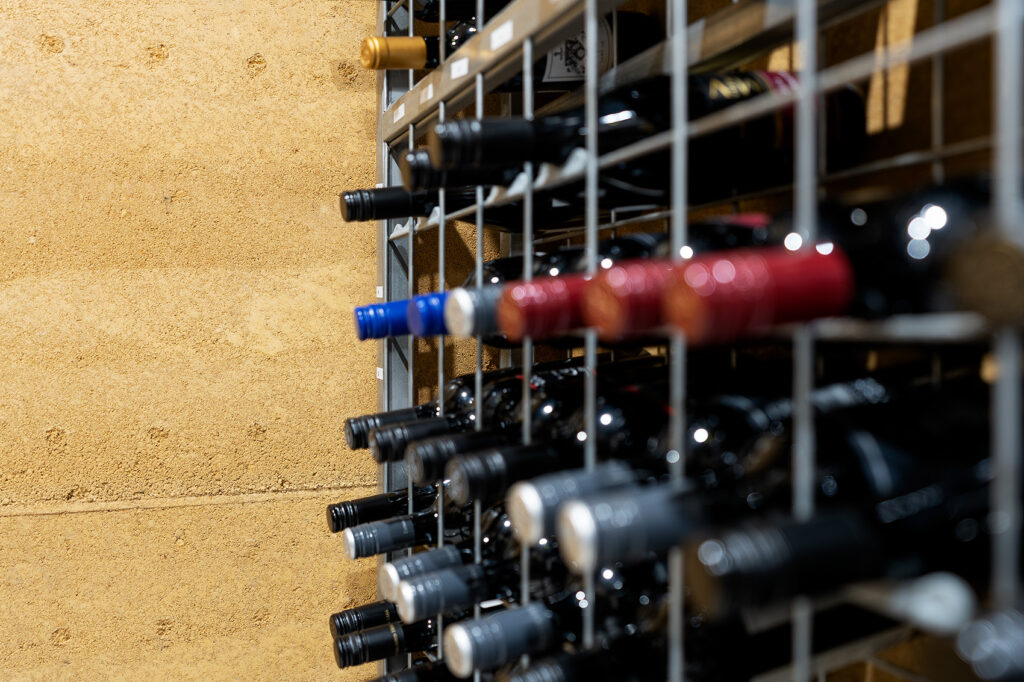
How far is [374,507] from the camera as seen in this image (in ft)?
3.26

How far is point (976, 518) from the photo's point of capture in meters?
0.37

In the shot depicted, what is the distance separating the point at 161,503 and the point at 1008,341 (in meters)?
1.22

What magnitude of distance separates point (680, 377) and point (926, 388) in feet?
0.42

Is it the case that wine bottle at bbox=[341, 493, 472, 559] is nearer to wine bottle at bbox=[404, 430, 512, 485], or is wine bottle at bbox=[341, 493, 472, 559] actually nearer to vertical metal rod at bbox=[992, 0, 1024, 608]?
wine bottle at bbox=[404, 430, 512, 485]

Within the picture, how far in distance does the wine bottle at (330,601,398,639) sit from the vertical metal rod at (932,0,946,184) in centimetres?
75

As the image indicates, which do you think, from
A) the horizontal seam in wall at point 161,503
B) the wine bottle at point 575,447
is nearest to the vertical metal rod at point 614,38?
the wine bottle at point 575,447

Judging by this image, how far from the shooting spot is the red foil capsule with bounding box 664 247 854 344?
0.29 m

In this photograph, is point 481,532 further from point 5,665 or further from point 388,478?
point 5,665

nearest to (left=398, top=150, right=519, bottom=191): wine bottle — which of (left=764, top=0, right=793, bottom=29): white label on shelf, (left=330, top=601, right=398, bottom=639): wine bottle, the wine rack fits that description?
the wine rack

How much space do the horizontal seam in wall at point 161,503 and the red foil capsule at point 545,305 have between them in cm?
94

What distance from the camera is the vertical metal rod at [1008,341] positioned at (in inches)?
10.3

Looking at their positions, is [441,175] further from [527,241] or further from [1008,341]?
[1008,341]

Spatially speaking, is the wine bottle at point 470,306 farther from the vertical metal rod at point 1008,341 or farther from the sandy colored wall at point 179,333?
the sandy colored wall at point 179,333

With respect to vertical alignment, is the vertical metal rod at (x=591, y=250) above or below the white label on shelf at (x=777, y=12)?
below
